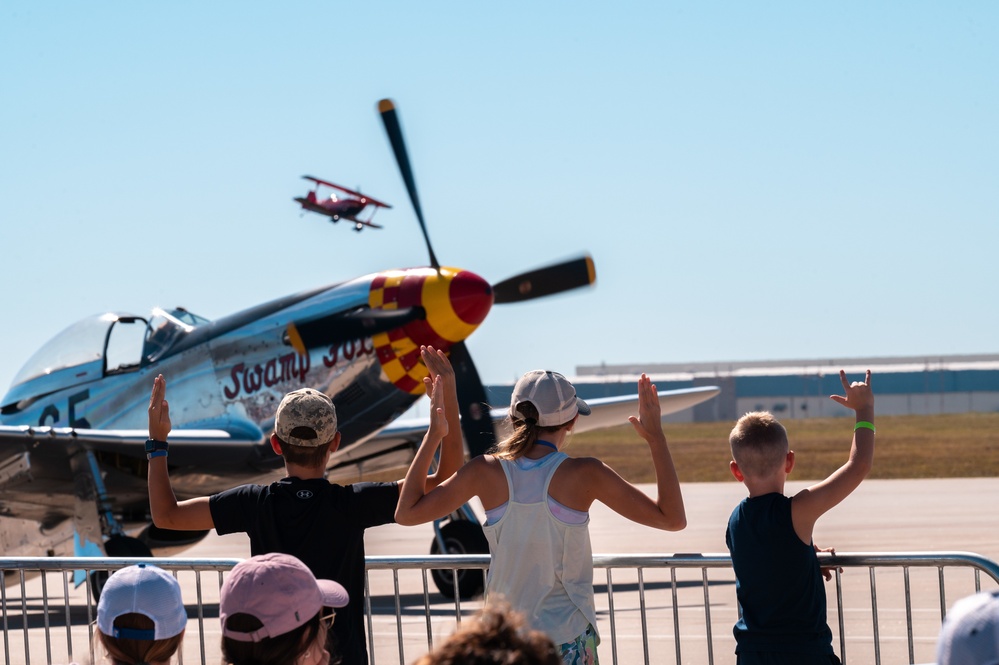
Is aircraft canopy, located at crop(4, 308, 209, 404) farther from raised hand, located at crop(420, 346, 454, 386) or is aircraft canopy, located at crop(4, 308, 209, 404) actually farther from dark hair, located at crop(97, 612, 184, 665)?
dark hair, located at crop(97, 612, 184, 665)

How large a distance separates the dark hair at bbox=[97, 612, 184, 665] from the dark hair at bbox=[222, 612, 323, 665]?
24 centimetres

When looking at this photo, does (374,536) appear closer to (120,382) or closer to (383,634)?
(120,382)

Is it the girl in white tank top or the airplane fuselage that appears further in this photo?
the airplane fuselage

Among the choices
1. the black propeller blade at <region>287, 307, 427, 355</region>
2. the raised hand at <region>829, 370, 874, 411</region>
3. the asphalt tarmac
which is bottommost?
the asphalt tarmac

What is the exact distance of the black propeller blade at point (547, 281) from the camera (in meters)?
10.2

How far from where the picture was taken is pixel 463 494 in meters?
3.26

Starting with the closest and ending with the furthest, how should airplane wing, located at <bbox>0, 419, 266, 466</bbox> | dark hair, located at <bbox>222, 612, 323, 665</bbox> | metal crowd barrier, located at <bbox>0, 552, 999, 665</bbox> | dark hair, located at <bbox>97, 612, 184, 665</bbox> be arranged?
dark hair, located at <bbox>222, 612, 323, 665</bbox> → dark hair, located at <bbox>97, 612, 184, 665</bbox> → metal crowd barrier, located at <bbox>0, 552, 999, 665</bbox> → airplane wing, located at <bbox>0, 419, 266, 466</bbox>

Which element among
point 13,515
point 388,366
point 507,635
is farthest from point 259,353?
point 507,635

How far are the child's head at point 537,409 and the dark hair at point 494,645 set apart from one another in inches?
67.3

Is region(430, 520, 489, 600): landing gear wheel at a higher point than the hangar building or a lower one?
higher

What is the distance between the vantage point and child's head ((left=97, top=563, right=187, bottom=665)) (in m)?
2.32

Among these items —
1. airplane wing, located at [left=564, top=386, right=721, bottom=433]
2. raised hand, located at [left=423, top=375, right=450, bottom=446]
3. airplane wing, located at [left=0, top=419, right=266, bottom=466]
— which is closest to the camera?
raised hand, located at [left=423, top=375, right=450, bottom=446]

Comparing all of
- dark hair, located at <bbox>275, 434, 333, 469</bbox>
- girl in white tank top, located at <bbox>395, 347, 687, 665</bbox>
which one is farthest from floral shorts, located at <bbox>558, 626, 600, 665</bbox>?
dark hair, located at <bbox>275, 434, 333, 469</bbox>

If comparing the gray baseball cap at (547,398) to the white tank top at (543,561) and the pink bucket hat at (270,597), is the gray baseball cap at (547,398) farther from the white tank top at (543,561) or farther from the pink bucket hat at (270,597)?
the pink bucket hat at (270,597)
